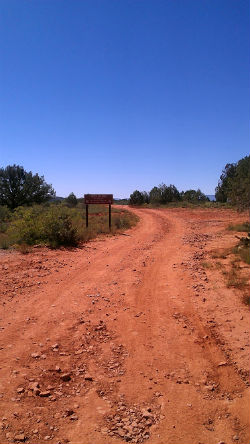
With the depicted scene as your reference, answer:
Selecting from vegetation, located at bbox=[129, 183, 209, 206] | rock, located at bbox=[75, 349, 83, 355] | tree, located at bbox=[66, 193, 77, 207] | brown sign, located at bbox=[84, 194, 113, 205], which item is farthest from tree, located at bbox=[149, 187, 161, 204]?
rock, located at bbox=[75, 349, 83, 355]

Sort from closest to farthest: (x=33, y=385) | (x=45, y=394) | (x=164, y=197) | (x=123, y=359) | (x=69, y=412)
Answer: (x=69, y=412)
(x=45, y=394)
(x=33, y=385)
(x=123, y=359)
(x=164, y=197)

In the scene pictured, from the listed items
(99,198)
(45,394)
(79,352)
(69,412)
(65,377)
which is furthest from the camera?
(99,198)

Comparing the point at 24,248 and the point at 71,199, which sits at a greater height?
the point at 71,199

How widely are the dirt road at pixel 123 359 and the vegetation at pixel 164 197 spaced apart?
48386 mm

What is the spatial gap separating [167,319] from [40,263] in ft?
19.9

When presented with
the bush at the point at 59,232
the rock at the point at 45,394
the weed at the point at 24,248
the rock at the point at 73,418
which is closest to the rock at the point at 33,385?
the rock at the point at 45,394

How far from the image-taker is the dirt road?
363 cm

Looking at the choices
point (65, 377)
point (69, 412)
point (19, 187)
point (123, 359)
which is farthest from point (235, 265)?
point (19, 187)

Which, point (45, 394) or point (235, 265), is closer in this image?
point (45, 394)

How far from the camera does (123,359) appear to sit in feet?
16.4

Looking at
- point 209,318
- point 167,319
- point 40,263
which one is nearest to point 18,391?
point 167,319

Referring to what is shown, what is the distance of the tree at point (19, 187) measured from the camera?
35.4 metres

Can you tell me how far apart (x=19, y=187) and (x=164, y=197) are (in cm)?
2778

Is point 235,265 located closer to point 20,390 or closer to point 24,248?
point 20,390
